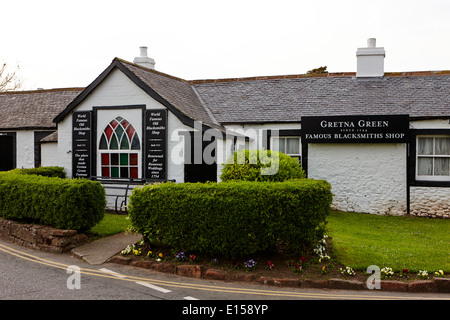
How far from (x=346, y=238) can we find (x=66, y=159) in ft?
36.6

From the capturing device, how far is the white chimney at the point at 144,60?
21109 mm

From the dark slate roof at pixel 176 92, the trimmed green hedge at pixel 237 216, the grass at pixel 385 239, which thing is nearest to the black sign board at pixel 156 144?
the dark slate roof at pixel 176 92

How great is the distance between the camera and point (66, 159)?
16266 millimetres

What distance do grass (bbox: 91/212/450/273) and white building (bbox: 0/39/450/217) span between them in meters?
1.32

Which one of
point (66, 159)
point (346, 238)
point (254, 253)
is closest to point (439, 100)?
point (346, 238)

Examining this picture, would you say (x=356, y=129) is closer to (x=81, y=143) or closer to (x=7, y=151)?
(x=81, y=143)

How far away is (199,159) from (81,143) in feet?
15.5

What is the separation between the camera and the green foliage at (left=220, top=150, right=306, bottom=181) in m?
10.1

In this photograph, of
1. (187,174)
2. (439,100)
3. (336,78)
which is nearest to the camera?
(187,174)

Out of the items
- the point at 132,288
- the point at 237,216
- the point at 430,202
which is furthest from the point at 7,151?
the point at 430,202

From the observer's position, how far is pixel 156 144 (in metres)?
14.7

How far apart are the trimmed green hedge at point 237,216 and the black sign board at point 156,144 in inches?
243

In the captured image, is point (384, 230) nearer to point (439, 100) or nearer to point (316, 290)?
point (316, 290)

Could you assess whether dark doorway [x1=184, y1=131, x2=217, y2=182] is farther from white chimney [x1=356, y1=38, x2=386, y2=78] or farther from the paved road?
white chimney [x1=356, y1=38, x2=386, y2=78]
